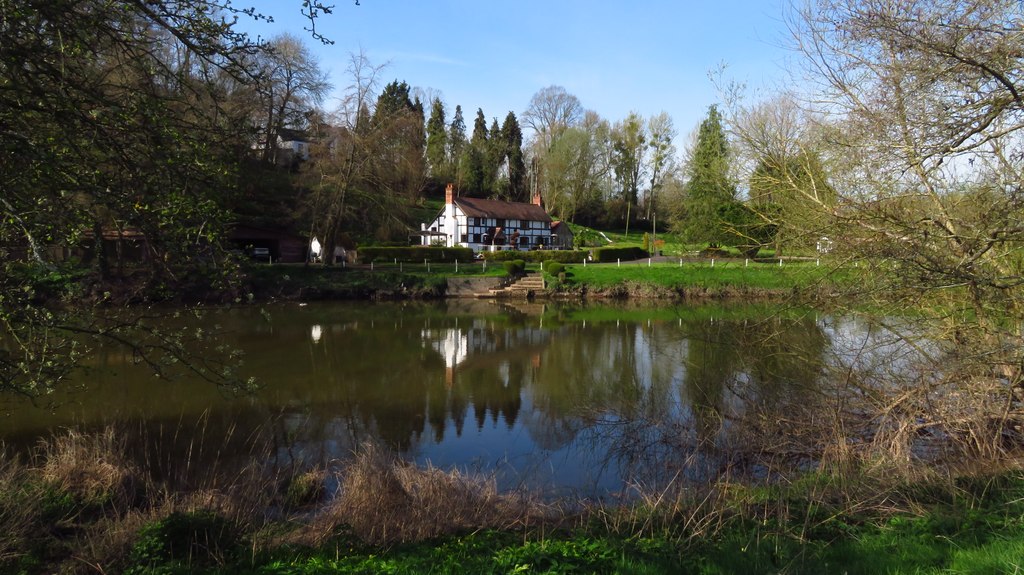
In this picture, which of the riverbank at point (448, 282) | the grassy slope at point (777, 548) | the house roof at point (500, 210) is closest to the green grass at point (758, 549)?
the grassy slope at point (777, 548)

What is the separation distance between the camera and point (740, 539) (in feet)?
14.7

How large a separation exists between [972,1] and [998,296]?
2.55 meters

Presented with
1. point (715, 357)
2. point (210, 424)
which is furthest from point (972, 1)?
point (210, 424)

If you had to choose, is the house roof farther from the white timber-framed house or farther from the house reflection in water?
the house reflection in water

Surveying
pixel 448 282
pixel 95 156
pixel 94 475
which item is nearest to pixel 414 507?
pixel 94 475

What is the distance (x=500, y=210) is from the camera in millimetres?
50750

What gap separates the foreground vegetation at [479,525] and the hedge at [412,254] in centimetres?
3001

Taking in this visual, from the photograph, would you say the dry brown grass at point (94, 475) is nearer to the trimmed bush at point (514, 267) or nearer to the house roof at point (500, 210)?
the trimmed bush at point (514, 267)

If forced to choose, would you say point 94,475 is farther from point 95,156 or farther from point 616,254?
point 616,254

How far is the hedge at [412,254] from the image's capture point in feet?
119

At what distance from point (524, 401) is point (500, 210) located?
4026cm

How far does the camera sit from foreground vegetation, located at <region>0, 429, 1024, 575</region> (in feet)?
13.1


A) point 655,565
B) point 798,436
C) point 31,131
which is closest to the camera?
point 655,565

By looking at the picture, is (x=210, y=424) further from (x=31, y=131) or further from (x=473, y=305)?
(x=473, y=305)
